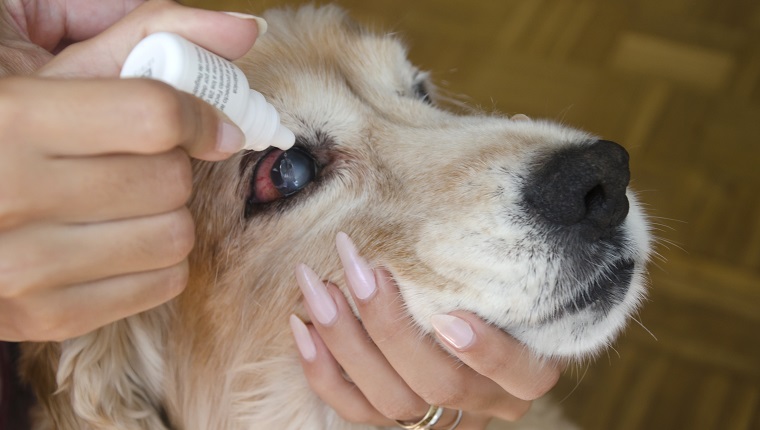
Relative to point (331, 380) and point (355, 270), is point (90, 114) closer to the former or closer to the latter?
point (355, 270)

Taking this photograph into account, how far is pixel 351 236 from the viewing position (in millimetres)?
1488

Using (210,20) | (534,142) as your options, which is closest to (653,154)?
(534,142)

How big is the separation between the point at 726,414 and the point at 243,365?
66.5 inches

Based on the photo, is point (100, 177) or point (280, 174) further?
point (280, 174)

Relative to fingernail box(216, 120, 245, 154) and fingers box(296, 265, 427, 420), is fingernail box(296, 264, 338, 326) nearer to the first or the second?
fingers box(296, 265, 427, 420)

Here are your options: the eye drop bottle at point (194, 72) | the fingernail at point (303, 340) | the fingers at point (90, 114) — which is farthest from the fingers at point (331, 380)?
the fingers at point (90, 114)

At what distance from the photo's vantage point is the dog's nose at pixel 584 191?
1.28 meters

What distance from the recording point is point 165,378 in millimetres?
1606

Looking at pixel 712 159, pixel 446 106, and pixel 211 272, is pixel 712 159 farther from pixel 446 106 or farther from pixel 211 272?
pixel 211 272

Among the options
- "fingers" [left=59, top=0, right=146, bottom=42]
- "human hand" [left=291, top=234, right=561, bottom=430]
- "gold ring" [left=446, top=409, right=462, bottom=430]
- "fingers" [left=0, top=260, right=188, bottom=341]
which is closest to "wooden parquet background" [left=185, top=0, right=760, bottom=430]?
"fingers" [left=59, top=0, right=146, bottom=42]

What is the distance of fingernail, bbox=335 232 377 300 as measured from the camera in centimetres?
139

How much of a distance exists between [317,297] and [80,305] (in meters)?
0.48

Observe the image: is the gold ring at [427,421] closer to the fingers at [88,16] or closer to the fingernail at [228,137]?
the fingernail at [228,137]

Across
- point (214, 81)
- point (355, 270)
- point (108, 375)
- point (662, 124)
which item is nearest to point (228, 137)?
point (214, 81)
